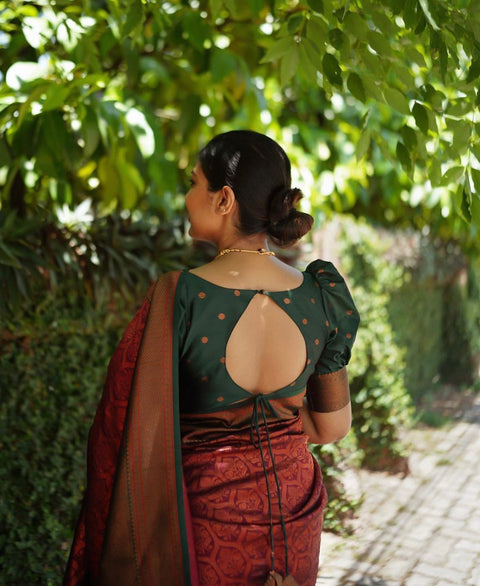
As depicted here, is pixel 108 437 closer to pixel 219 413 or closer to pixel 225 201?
pixel 219 413

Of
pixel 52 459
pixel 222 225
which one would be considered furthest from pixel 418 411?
pixel 222 225

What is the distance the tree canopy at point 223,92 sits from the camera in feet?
7.18

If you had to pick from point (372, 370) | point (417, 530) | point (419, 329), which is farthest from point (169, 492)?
point (419, 329)

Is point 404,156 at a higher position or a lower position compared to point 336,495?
higher

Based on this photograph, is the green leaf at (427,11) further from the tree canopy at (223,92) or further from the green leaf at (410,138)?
the green leaf at (410,138)

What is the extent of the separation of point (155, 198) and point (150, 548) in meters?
2.71

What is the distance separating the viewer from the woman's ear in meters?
1.71

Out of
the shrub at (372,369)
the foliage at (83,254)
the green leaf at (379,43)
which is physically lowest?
the shrub at (372,369)

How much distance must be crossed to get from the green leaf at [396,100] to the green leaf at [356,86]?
0.38 ft

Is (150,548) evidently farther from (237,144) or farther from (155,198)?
(155,198)

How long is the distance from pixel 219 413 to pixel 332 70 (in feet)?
3.80

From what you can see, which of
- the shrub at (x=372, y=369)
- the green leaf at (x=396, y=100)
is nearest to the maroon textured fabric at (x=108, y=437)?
the green leaf at (x=396, y=100)

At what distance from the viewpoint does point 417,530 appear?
4.13 meters

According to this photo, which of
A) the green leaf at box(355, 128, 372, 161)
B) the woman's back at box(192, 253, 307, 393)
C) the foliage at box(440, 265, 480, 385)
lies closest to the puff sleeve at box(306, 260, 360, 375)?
the woman's back at box(192, 253, 307, 393)
